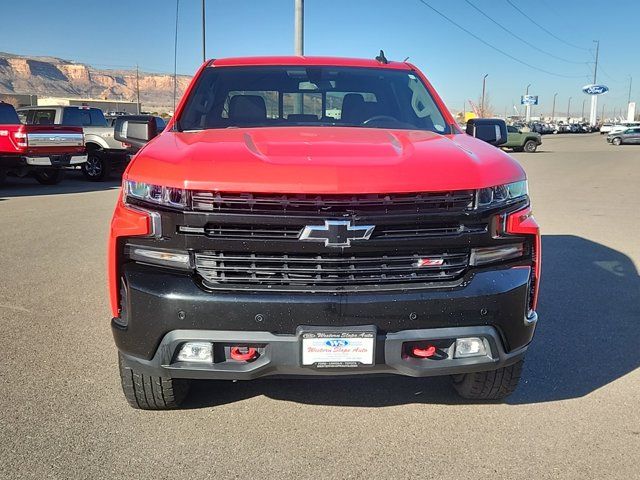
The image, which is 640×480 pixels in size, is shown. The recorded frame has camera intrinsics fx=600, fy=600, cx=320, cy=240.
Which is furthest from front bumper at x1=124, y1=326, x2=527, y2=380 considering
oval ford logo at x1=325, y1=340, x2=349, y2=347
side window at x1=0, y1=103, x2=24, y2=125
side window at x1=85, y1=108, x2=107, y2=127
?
side window at x1=85, y1=108, x2=107, y2=127

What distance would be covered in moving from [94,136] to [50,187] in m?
2.03

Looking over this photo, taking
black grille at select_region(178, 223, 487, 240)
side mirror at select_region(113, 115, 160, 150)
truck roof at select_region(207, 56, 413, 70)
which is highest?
truck roof at select_region(207, 56, 413, 70)

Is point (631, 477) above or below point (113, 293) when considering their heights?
below

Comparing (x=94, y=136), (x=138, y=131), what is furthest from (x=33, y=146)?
(x=138, y=131)

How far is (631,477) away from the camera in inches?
108

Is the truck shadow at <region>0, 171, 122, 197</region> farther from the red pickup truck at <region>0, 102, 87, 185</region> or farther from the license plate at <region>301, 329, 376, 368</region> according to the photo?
the license plate at <region>301, 329, 376, 368</region>

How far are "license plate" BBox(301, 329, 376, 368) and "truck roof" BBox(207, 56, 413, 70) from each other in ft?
8.59

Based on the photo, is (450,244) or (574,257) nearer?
(450,244)

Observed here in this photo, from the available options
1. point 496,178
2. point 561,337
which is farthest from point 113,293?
point 561,337

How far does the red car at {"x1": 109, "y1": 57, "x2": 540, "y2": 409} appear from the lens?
2.59 m

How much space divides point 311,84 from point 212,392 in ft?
7.51

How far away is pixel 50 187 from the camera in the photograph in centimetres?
1491

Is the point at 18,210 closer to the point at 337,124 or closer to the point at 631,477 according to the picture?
the point at 337,124

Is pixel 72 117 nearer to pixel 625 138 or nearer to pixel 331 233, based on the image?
pixel 331 233
